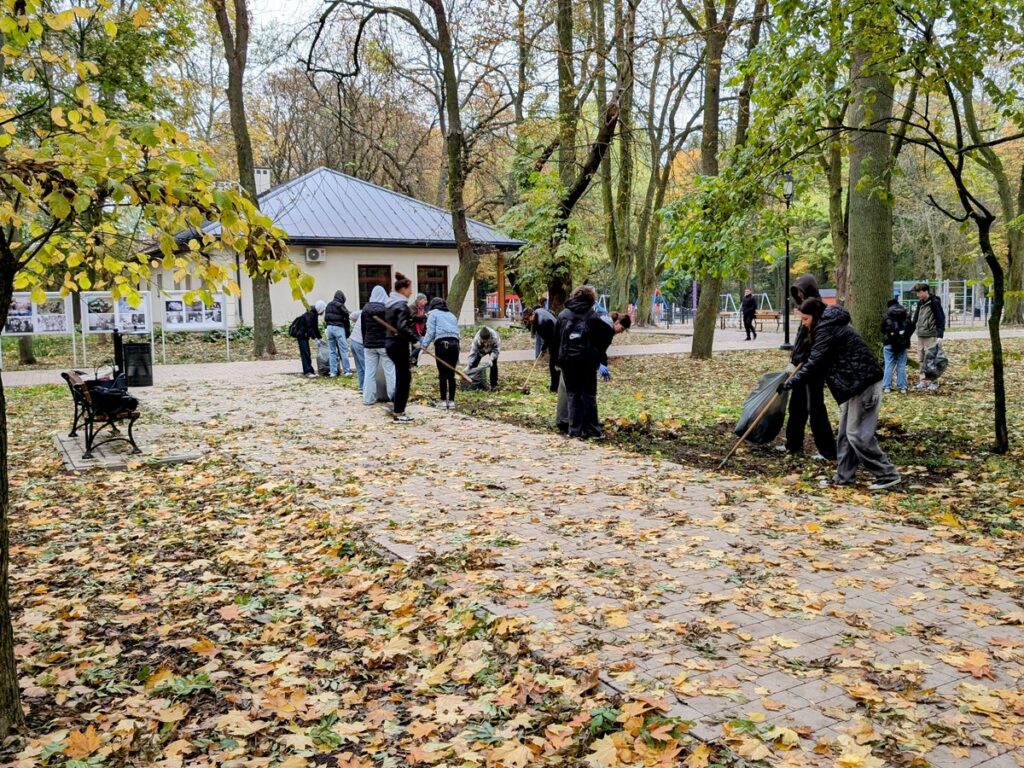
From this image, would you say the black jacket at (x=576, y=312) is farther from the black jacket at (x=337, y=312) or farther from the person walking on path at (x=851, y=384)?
the black jacket at (x=337, y=312)

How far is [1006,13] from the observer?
26.2 ft

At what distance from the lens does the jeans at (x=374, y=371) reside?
40.2 ft

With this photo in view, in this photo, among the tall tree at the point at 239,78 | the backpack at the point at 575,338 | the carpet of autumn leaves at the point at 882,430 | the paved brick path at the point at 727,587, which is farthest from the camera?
the tall tree at the point at 239,78

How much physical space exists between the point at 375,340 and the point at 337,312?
4820 mm

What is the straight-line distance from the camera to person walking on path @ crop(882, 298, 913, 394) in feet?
41.2

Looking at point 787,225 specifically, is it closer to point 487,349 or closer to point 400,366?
point 400,366

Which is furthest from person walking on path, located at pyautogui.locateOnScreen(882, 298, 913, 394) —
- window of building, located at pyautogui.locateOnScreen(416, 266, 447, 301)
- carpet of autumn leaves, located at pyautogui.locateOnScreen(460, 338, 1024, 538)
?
window of building, located at pyautogui.locateOnScreen(416, 266, 447, 301)

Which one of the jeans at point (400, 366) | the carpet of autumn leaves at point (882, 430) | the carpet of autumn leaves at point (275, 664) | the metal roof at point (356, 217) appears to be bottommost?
the carpet of autumn leaves at point (275, 664)

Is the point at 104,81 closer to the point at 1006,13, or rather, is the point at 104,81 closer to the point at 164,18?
the point at 164,18

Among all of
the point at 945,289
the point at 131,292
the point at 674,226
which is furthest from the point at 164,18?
the point at 945,289

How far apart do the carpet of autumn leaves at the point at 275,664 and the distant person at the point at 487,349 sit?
8.17 meters

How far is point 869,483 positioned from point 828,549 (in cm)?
230

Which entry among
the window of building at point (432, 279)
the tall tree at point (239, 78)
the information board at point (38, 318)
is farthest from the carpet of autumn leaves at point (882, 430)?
the window of building at point (432, 279)

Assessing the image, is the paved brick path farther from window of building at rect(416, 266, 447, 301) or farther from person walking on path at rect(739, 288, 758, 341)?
window of building at rect(416, 266, 447, 301)
